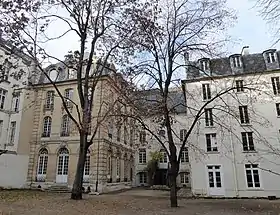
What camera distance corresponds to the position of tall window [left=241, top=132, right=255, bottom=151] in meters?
23.2

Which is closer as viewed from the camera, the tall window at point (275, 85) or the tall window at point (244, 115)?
the tall window at point (275, 85)

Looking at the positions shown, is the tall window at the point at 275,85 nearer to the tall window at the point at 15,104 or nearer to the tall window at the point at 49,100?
the tall window at the point at 49,100

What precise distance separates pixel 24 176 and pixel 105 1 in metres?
19.0

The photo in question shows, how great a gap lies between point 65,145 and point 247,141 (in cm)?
1709

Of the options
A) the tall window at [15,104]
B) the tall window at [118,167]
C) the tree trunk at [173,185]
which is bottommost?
the tree trunk at [173,185]

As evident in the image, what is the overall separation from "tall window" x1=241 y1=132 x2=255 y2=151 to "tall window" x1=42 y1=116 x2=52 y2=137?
19.0m

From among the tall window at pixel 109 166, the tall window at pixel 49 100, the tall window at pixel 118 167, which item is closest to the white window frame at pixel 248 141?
the tall window at pixel 109 166

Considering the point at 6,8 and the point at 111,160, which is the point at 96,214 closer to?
the point at 6,8

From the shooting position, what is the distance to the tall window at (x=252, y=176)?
22.2 m

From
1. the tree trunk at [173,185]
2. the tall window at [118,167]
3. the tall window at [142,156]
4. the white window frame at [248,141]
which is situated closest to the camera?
the tree trunk at [173,185]

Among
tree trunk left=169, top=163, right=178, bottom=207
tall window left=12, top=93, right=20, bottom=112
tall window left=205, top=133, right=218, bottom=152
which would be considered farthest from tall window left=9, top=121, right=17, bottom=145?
tall window left=205, top=133, right=218, bottom=152

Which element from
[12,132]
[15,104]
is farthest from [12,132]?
[15,104]

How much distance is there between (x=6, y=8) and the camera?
45.5 ft

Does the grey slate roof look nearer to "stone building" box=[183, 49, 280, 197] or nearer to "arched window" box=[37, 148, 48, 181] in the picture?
"stone building" box=[183, 49, 280, 197]
